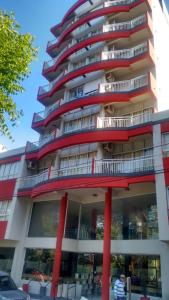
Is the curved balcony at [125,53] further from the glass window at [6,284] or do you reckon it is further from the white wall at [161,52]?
the glass window at [6,284]

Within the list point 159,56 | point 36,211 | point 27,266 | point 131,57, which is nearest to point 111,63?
point 131,57

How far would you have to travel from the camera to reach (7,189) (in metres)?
23.9

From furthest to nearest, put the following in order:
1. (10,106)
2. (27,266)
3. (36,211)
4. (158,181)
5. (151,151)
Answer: (36,211) < (27,266) < (151,151) < (158,181) < (10,106)

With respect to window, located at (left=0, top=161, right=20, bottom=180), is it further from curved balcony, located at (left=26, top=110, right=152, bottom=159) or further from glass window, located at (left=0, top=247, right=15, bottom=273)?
glass window, located at (left=0, top=247, right=15, bottom=273)

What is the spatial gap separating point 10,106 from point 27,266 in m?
13.8

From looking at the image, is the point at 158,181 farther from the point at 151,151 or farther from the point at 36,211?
the point at 36,211

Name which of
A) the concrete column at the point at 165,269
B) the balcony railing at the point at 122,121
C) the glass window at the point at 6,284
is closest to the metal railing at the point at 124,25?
the balcony railing at the point at 122,121

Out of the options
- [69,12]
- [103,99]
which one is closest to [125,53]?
[103,99]

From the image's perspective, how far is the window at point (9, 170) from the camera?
24.8 meters

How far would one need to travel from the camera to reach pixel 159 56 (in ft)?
75.8

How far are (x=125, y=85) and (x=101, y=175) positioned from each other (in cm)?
829

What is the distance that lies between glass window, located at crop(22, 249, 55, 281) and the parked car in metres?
8.73

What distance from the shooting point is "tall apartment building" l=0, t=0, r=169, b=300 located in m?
16.6

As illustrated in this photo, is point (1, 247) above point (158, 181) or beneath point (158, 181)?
beneath
